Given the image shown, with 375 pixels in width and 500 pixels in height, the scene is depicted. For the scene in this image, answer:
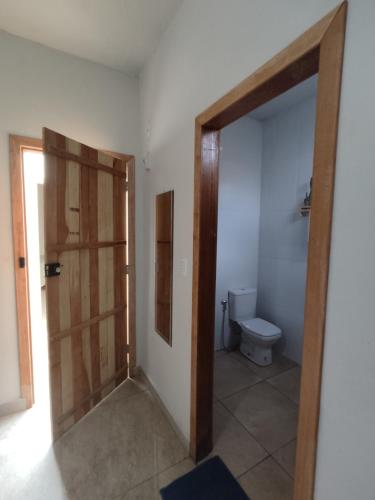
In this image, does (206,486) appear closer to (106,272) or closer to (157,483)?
(157,483)

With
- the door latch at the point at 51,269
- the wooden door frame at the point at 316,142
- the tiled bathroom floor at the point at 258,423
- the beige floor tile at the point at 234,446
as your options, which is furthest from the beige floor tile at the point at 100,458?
the door latch at the point at 51,269

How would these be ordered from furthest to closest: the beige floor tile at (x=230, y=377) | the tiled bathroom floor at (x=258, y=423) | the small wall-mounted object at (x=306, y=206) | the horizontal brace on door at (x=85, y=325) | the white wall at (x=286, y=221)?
the white wall at (x=286, y=221) → the small wall-mounted object at (x=306, y=206) → the beige floor tile at (x=230, y=377) → the horizontal brace on door at (x=85, y=325) → the tiled bathroom floor at (x=258, y=423)

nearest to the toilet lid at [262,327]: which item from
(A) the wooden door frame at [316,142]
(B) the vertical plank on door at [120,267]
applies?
(B) the vertical plank on door at [120,267]

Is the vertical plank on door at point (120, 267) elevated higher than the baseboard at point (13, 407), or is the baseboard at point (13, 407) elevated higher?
the vertical plank on door at point (120, 267)

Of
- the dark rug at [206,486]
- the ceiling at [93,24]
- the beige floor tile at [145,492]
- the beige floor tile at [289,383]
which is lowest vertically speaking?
the beige floor tile at [145,492]

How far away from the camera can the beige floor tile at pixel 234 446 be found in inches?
55.8

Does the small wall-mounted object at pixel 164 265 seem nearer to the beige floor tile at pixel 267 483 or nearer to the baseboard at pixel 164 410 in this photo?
the baseboard at pixel 164 410

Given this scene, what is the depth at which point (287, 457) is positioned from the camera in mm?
1460

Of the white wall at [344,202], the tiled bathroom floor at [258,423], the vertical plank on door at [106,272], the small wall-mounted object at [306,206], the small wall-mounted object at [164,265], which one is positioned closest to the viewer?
the white wall at [344,202]

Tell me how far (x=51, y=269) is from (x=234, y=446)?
167cm

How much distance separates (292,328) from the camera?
98.4 inches

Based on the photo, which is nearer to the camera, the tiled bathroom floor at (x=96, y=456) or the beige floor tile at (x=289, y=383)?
the tiled bathroom floor at (x=96, y=456)

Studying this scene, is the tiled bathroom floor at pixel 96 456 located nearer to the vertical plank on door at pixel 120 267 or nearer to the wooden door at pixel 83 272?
the wooden door at pixel 83 272

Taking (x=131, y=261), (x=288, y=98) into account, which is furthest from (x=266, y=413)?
(x=288, y=98)
